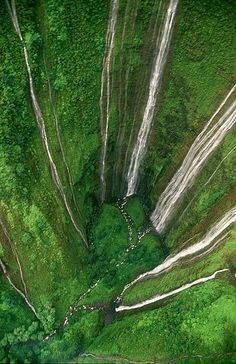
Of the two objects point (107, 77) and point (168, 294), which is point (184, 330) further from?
point (107, 77)

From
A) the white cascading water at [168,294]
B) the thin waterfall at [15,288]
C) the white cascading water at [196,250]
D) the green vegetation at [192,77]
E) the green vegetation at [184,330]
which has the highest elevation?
the green vegetation at [192,77]

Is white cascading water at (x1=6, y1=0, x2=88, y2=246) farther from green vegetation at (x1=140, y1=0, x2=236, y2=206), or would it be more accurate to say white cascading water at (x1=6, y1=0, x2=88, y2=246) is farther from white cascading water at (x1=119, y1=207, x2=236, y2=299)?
green vegetation at (x1=140, y1=0, x2=236, y2=206)

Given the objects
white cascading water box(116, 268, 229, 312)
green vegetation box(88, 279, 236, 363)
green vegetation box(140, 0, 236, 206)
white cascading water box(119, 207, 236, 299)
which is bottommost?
green vegetation box(88, 279, 236, 363)

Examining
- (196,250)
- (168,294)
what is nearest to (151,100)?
(196,250)

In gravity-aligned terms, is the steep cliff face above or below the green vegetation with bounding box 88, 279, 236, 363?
above

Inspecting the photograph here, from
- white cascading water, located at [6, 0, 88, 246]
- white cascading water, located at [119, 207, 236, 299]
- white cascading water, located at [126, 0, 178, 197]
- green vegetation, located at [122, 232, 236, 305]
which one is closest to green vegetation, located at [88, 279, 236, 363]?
green vegetation, located at [122, 232, 236, 305]

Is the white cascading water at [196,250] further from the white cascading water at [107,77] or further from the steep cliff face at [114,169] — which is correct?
the white cascading water at [107,77]

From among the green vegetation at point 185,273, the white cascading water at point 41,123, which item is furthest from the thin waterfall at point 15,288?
the green vegetation at point 185,273
